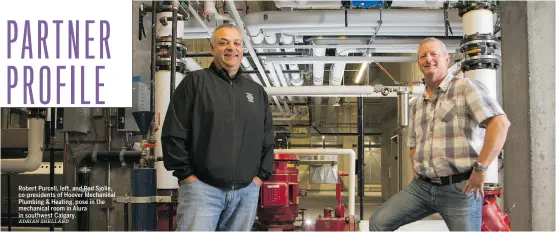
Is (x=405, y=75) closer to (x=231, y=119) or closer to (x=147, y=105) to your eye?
(x=147, y=105)

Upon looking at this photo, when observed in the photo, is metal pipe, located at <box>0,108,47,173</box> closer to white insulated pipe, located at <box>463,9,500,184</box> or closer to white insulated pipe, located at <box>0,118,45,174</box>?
white insulated pipe, located at <box>0,118,45,174</box>

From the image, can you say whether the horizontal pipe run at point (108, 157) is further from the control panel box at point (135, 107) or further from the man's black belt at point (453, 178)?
the man's black belt at point (453, 178)

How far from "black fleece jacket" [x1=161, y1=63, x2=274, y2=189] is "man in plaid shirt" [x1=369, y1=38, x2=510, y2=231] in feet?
2.37

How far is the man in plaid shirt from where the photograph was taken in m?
1.98

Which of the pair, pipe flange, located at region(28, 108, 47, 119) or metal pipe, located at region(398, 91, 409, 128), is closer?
metal pipe, located at region(398, 91, 409, 128)

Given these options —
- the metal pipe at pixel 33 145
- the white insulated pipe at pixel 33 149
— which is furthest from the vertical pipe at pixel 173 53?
the white insulated pipe at pixel 33 149

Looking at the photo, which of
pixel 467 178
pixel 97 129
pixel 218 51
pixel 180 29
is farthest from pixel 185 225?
pixel 97 129

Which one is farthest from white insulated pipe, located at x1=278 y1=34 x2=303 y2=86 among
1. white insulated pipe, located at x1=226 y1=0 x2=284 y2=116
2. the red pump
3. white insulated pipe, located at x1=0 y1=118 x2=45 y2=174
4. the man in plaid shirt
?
the man in plaid shirt

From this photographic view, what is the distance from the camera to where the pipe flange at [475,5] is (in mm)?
3127

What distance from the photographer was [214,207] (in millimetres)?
2041

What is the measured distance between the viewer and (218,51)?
2.12 metres

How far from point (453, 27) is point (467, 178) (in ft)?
10.7

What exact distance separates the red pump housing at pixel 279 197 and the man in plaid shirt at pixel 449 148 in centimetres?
184

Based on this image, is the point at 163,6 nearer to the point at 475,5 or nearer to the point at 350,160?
the point at 350,160
